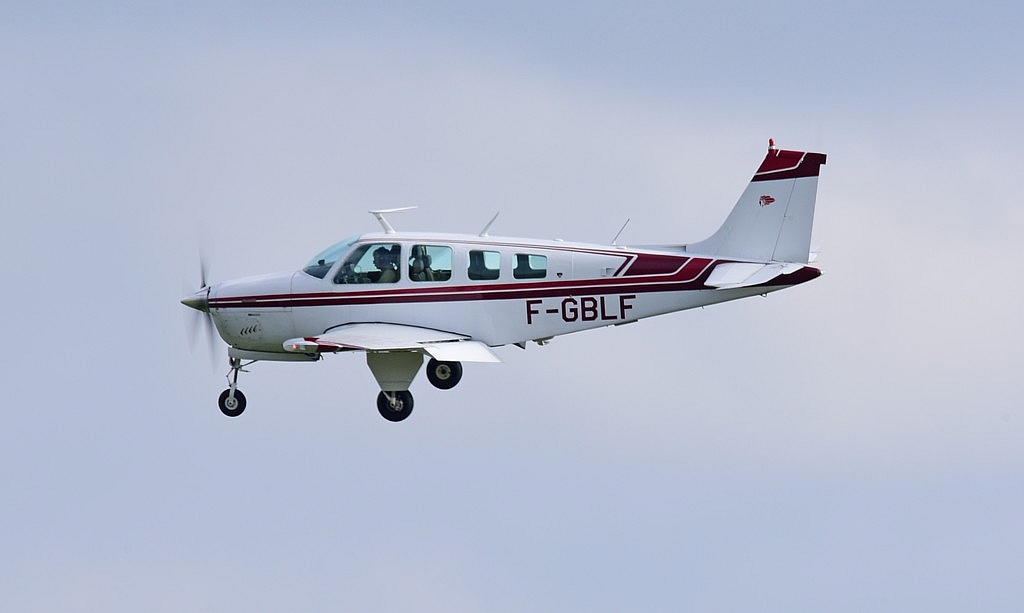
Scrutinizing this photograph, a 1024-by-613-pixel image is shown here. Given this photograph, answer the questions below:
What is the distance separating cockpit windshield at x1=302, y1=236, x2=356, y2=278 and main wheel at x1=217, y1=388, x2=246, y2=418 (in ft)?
8.12

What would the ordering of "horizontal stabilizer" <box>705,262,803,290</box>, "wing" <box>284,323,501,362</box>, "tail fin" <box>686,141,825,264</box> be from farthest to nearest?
1. "tail fin" <box>686,141,825,264</box>
2. "horizontal stabilizer" <box>705,262,803,290</box>
3. "wing" <box>284,323,501,362</box>

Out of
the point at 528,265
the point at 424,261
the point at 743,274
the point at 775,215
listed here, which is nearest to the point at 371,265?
the point at 424,261

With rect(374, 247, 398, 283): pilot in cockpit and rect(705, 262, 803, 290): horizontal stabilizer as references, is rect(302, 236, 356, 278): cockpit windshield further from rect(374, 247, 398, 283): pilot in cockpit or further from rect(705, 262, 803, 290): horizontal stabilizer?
rect(705, 262, 803, 290): horizontal stabilizer

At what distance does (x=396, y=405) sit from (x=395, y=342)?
4.91 feet

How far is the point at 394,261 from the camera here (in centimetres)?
3419

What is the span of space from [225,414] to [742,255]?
9.08m

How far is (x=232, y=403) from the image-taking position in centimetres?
3525

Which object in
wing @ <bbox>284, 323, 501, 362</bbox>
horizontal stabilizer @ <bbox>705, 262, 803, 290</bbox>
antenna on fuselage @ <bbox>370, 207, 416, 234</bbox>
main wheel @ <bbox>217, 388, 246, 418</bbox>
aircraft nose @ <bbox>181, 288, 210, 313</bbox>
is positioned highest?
antenna on fuselage @ <bbox>370, 207, 416, 234</bbox>

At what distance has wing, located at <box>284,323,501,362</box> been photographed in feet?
108

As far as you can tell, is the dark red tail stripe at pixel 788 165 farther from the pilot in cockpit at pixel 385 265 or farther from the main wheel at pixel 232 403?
the main wheel at pixel 232 403

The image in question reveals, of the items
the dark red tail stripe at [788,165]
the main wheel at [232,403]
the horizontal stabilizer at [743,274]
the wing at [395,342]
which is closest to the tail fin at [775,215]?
the dark red tail stripe at [788,165]

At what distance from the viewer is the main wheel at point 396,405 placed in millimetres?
34375

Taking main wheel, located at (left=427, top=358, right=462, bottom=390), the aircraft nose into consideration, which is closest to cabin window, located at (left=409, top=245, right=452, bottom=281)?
main wheel, located at (left=427, top=358, right=462, bottom=390)

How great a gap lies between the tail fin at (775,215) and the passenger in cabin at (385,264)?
16.3 feet
